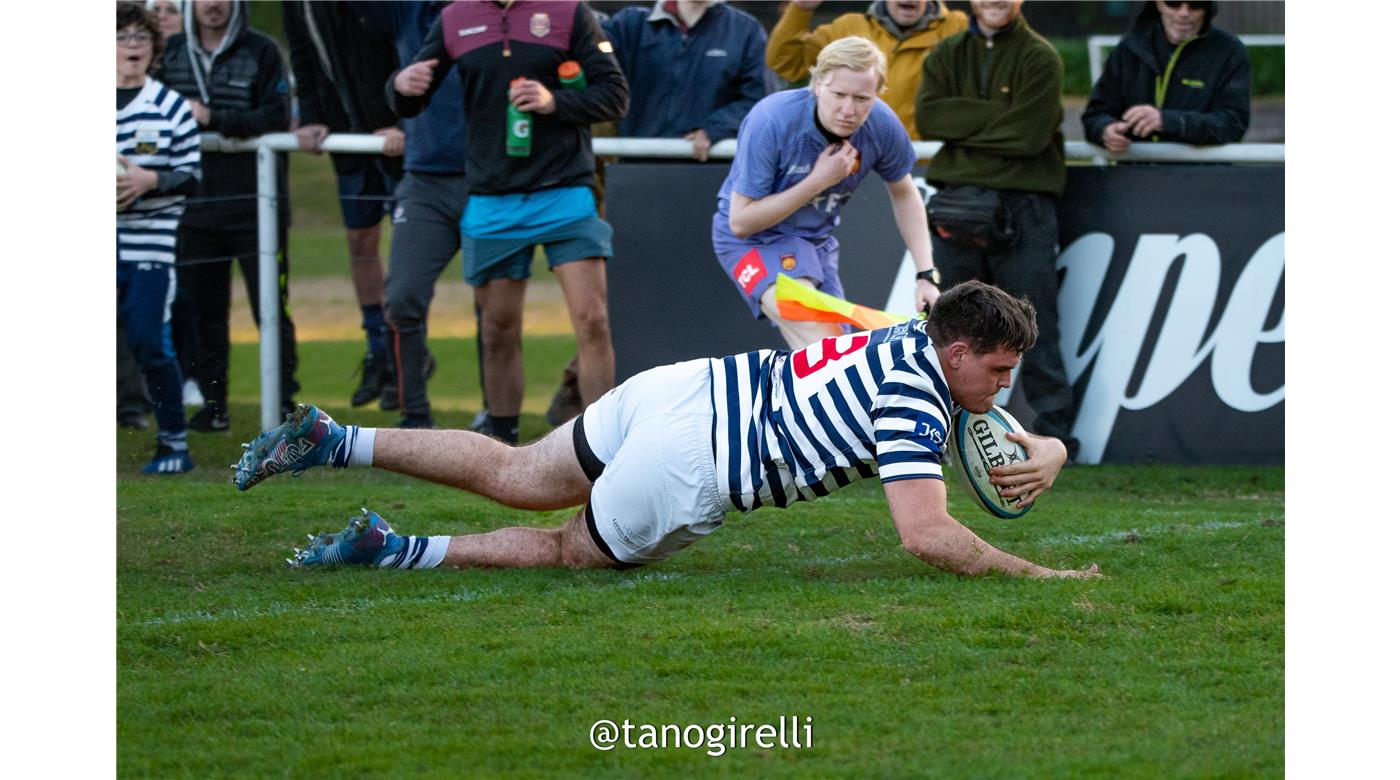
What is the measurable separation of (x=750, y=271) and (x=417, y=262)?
240cm

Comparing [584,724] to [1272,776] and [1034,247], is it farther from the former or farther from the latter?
[1034,247]

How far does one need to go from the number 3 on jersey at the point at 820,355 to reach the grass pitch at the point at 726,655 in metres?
0.70

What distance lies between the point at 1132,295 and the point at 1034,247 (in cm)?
62

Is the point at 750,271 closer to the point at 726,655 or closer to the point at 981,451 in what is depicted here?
the point at 981,451

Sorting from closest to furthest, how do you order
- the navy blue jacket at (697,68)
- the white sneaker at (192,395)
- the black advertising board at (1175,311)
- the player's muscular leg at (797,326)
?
the player's muscular leg at (797,326), the black advertising board at (1175,311), the navy blue jacket at (697,68), the white sneaker at (192,395)

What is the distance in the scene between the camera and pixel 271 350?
366 inches

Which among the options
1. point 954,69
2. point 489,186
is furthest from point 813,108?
point 489,186

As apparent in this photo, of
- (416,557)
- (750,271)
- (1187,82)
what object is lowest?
(416,557)

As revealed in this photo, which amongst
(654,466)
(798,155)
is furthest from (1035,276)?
(654,466)

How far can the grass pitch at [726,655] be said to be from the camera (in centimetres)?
402

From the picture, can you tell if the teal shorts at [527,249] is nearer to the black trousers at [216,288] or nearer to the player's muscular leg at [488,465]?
the black trousers at [216,288]

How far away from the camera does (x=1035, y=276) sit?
8.41 metres

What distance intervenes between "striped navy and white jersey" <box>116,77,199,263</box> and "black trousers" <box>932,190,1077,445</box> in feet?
12.2

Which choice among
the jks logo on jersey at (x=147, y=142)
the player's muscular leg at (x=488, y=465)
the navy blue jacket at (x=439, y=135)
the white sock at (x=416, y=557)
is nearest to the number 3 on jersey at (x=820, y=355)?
the player's muscular leg at (x=488, y=465)
